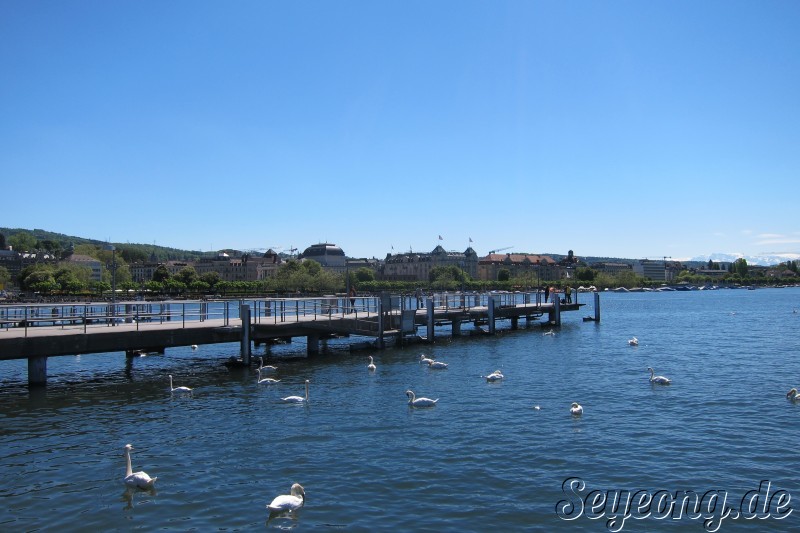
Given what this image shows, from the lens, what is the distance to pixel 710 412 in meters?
23.7

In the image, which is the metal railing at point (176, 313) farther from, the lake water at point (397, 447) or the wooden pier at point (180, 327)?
the lake water at point (397, 447)

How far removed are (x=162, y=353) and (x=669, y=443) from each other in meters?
33.2

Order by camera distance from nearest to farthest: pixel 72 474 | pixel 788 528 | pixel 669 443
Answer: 1. pixel 788 528
2. pixel 72 474
3. pixel 669 443

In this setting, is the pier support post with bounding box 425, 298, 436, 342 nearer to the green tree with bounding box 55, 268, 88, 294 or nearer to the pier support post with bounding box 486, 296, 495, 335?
the pier support post with bounding box 486, 296, 495, 335

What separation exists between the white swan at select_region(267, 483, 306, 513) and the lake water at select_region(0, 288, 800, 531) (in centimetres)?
32

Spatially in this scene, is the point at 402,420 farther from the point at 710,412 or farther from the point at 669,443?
the point at 710,412

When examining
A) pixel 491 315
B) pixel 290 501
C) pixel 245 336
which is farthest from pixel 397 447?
pixel 491 315

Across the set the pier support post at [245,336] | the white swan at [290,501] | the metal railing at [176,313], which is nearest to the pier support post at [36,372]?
the metal railing at [176,313]

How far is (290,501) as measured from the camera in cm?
1418

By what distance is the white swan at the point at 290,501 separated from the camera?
14.0m

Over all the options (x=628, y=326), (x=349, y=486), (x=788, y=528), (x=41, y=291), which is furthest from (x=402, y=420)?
(x=41, y=291)

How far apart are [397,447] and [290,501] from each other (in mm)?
5530

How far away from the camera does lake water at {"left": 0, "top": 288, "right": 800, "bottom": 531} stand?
14.2 m

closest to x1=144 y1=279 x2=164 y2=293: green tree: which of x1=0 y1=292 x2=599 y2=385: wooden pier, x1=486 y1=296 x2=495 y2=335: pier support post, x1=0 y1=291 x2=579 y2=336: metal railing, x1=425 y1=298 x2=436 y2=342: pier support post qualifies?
x1=0 y1=291 x2=579 y2=336: metal railing
